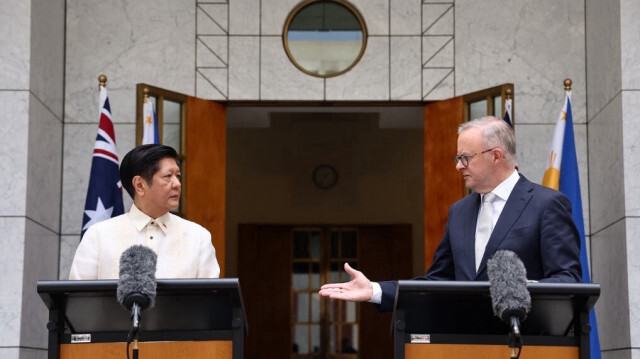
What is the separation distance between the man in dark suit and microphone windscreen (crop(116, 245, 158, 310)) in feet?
1.94

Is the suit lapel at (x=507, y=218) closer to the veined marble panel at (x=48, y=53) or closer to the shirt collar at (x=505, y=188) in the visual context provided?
the shirt collar at (x=505, y=188)

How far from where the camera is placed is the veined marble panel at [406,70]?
263 inches

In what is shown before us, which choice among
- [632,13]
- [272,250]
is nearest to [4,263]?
[632,13]

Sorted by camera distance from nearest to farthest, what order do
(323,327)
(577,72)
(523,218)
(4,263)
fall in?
(523,218)
(4,263)
(577,72)
(323,327)

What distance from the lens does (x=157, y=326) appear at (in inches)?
122

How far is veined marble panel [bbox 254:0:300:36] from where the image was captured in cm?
672

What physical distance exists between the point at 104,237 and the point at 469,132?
1.35 m

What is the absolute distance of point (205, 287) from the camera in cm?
296

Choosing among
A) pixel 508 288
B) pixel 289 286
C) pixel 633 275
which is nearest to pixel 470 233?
pixel 508 288

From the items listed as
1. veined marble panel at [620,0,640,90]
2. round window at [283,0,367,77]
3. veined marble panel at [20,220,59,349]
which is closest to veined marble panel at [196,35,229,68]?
round window at [283,0,367,77]

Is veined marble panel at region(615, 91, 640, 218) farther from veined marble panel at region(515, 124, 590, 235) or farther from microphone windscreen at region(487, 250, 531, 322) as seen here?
microphone windscreen at region(487, 250, 531, 322)

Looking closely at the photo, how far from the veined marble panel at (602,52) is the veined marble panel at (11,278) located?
3571mm

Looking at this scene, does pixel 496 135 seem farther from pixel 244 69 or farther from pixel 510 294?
pixel 244 69

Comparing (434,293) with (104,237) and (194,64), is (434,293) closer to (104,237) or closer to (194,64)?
(104,237)
